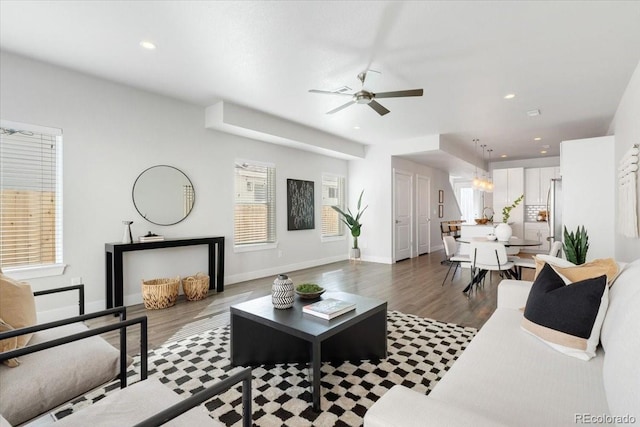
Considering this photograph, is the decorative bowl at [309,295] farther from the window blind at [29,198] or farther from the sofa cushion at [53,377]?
the window blind at [29,198]

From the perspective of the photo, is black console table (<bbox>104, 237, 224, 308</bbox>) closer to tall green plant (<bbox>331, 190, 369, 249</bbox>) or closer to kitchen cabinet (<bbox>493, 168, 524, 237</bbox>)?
tall green plant (<bbox>331, 190, 369, 249</bbox>)

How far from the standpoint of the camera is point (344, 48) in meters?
2.83

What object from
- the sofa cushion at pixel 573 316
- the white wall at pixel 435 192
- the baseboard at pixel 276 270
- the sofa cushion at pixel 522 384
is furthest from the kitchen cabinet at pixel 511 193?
the sofa cushion at pixel 522 384

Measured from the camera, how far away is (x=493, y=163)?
9438mm

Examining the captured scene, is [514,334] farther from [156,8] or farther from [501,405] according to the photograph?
[156,8]

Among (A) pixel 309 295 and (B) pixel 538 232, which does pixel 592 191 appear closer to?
(B) pixel 538 232

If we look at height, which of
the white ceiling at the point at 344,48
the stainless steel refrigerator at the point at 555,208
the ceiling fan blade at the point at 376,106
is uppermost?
the white ceiling at the point at 344,48

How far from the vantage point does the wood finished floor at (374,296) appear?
3173 mm

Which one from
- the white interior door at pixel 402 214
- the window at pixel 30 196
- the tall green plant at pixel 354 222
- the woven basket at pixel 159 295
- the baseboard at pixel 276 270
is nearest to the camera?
the window at pixel 30 196

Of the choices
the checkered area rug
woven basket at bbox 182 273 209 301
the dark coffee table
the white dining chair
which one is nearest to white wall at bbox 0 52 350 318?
woven basket at bbox 182 273 209 301

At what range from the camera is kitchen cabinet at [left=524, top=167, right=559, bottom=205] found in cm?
772

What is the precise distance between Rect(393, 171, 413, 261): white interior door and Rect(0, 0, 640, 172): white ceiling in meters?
2.84

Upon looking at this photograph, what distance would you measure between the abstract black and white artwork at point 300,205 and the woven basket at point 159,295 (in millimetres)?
2570

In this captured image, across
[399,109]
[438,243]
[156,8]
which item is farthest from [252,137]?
[438,243]
